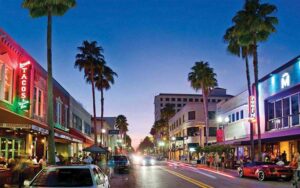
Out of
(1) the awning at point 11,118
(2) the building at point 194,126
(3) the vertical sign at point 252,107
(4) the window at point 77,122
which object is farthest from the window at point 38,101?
(2) the building at point 194,126

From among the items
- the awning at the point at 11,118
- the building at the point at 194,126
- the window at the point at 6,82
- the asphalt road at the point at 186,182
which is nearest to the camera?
the awning at the point at 11,118

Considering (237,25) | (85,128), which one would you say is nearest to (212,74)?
(85,128)

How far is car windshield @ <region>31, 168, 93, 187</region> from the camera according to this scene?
10.9 m

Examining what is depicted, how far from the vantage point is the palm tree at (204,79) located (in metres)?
69.8

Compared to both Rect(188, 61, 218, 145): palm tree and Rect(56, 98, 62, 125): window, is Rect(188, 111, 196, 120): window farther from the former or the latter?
Rect(56, 98, 62, 125): window

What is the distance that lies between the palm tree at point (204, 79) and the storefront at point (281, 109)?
23.3 metres

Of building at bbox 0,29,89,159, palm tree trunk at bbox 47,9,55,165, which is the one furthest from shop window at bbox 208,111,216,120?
palm tree trunk at bbox 47,9,55,165

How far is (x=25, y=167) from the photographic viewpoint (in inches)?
757

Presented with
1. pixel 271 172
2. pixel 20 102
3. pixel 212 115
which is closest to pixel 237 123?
pixel 271 172

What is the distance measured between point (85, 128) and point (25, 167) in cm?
4697

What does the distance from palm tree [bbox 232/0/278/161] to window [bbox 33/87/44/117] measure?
1778 cm

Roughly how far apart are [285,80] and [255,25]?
5.26 metres

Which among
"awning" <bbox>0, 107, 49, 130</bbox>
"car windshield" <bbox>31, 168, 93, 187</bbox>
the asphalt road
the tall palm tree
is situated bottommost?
the asphalt road

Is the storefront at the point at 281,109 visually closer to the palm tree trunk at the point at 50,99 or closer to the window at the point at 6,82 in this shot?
the palm tree trunk at the point at 50,99
